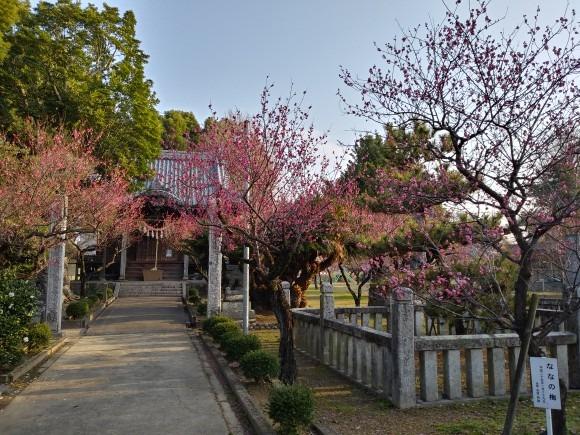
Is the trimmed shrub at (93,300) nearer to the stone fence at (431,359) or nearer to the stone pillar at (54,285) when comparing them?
the stone pillar at (54,285)

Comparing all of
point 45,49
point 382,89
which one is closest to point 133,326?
point 45,49

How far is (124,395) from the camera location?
23.5 feet

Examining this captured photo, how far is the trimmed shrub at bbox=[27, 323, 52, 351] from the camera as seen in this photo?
10141 mm

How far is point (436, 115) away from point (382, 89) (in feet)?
2.03

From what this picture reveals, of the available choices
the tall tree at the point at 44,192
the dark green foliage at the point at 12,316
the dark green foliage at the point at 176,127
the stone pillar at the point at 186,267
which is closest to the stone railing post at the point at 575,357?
the dark green foliage at the point at 12,316

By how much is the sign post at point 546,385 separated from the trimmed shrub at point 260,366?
14.3 ft

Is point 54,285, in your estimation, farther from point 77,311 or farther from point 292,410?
point 292,410

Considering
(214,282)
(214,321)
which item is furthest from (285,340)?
(214,282)

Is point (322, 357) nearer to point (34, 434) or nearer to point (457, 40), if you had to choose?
point (34, 434)

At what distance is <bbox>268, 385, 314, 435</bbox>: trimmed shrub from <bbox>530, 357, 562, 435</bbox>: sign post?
7.48 feet

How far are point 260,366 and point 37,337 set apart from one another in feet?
19.2

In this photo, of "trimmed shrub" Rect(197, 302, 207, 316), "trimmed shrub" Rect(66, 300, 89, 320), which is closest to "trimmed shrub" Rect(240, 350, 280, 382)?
"trimmed shrub" Rect(197, 302, 207, 316)

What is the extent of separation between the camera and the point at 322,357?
914 cm

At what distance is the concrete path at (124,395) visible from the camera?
5.72m
